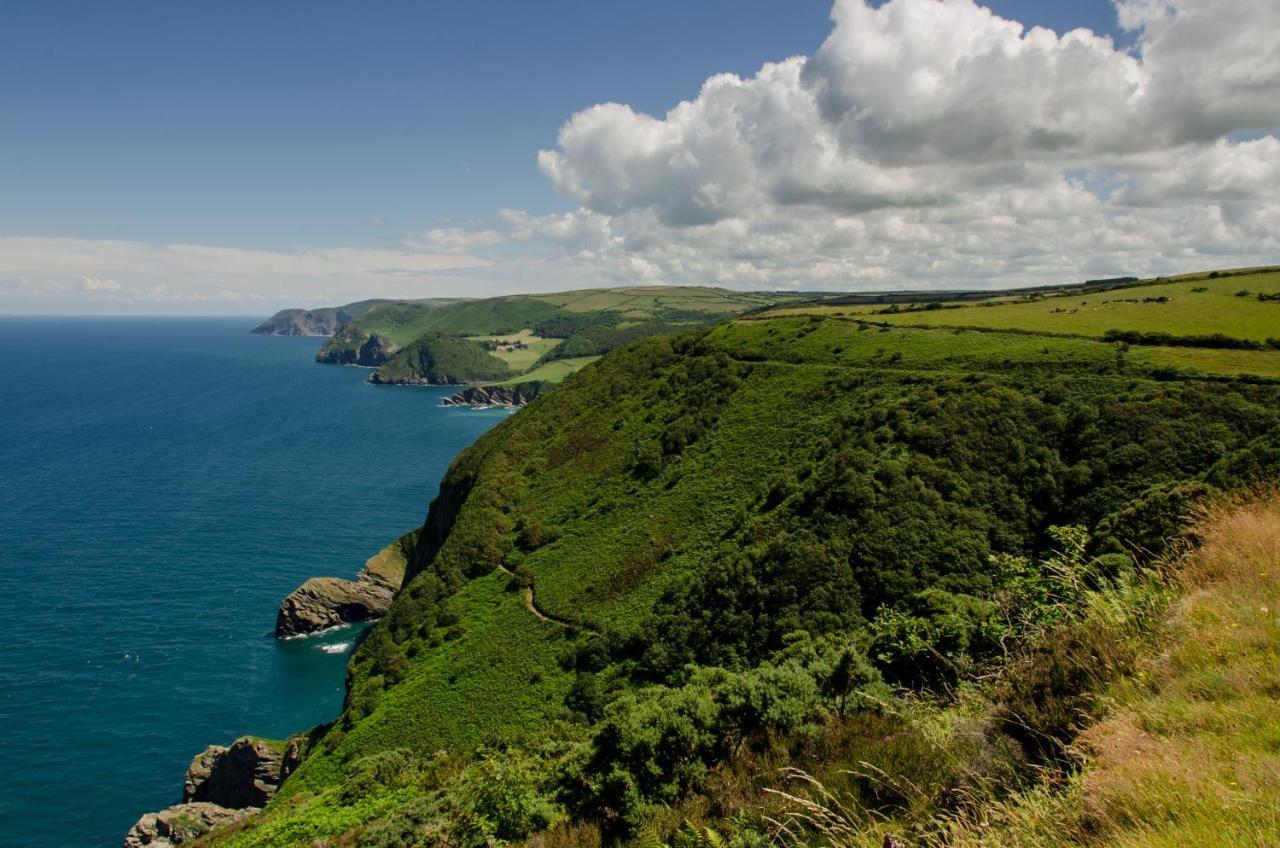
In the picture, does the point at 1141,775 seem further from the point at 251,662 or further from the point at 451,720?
the point at 251,662

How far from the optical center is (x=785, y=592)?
176 ft

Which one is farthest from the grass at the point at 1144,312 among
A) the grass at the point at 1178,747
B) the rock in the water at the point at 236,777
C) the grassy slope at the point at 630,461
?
the rock in the water at the point at 236,777

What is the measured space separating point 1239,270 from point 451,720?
135m

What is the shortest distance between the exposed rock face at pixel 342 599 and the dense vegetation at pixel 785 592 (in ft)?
22.5

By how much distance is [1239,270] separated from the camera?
104 metres

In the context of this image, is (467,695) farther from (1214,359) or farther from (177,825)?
(1214,359)

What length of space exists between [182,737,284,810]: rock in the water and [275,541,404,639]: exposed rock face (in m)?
27.4

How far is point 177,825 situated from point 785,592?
169 feet

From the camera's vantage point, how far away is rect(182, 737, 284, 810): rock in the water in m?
56.9

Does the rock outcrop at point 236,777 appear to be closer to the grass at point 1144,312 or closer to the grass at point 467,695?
the grass at point 467,695

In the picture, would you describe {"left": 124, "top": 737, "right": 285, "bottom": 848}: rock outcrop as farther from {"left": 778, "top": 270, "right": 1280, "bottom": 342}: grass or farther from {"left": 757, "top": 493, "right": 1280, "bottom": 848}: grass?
{"left": 778, "top": 270, "right": 1280, "bottom": 342}: grass

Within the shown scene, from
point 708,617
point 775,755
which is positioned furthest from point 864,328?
point 775,755

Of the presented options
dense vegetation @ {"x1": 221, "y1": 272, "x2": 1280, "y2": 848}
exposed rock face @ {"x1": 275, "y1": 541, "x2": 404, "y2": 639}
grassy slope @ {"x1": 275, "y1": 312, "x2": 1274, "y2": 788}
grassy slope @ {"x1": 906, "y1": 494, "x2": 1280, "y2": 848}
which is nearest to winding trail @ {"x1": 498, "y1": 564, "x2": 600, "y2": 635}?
dense vegetation @ {"x1": 221, "y1": 272, "x2": 1280, "y2": 848}

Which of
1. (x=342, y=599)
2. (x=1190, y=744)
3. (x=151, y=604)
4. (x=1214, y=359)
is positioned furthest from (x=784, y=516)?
(x=151, y=604)
